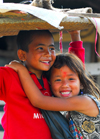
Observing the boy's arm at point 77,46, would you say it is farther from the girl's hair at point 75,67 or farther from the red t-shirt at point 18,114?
the red t-shirt at point 18,114

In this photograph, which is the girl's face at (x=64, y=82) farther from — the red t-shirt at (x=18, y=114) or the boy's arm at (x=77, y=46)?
the boy's arm at (x=77, y=46)

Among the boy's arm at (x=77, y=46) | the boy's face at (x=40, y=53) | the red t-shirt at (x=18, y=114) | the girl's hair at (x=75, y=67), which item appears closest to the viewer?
A: the red t-shirt at (x=18, y=114)

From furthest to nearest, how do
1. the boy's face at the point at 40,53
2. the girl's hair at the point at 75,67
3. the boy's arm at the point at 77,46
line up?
the boy's arm at the point at 77,46 → the girl's hair at the point at 75,67 → the boy's face at the point at 40,53

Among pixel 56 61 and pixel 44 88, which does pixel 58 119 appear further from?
pixel 56 61

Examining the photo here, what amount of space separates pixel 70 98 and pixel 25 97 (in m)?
0.28

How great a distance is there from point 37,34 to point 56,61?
9.7 inches

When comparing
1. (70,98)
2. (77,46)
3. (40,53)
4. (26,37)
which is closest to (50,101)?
(70,98)

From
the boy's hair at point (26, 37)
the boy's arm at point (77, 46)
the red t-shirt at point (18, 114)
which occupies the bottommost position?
the red t-shirt at point (18, 114)

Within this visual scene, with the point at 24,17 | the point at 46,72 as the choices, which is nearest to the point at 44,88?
the point at 46,72

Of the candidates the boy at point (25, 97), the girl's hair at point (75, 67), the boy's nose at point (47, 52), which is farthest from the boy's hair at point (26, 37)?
the girl's hair at point (75, 67)

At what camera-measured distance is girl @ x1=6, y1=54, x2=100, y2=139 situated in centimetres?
123

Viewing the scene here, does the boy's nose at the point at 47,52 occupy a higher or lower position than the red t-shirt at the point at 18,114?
higher

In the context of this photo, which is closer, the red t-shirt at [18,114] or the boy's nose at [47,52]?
the red t-shirt at [18,114]

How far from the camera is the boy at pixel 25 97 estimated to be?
119 centimetres
